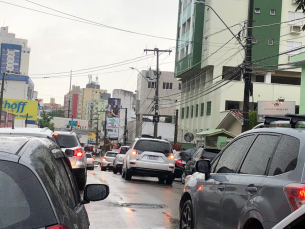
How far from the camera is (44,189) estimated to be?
293 centimetres

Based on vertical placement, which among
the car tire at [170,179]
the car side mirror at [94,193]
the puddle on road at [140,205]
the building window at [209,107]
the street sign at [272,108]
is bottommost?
the car tire at [170,179]

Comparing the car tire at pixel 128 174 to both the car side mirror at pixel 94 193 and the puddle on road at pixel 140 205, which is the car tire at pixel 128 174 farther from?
the car side mirror at pixel 94 193

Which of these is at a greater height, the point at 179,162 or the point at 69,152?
the point at 69,152

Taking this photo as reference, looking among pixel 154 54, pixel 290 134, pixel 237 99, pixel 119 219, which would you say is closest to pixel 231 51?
pixel 237 99

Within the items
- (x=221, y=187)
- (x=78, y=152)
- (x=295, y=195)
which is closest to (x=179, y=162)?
(x=78, y=152)

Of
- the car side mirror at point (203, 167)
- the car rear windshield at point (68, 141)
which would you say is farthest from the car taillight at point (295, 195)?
the car rear windshield at point (68, 141)

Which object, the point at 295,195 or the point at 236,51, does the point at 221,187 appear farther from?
the point at 236,51

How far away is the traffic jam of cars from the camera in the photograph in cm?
288

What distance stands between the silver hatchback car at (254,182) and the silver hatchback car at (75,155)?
24.5 feet

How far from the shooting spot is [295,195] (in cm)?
435

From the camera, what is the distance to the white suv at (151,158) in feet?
63.0

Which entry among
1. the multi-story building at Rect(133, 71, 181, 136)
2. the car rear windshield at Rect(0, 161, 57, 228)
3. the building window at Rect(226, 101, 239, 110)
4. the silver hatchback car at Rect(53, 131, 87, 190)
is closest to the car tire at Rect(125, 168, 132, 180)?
the silver hatchback car at Rect(53, 131, 87, 190)

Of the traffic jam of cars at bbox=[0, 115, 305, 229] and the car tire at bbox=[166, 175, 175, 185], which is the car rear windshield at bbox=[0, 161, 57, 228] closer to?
the traffic jam of cars at bbox=[0, 115, 305, 229]

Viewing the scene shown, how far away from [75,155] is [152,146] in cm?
550
